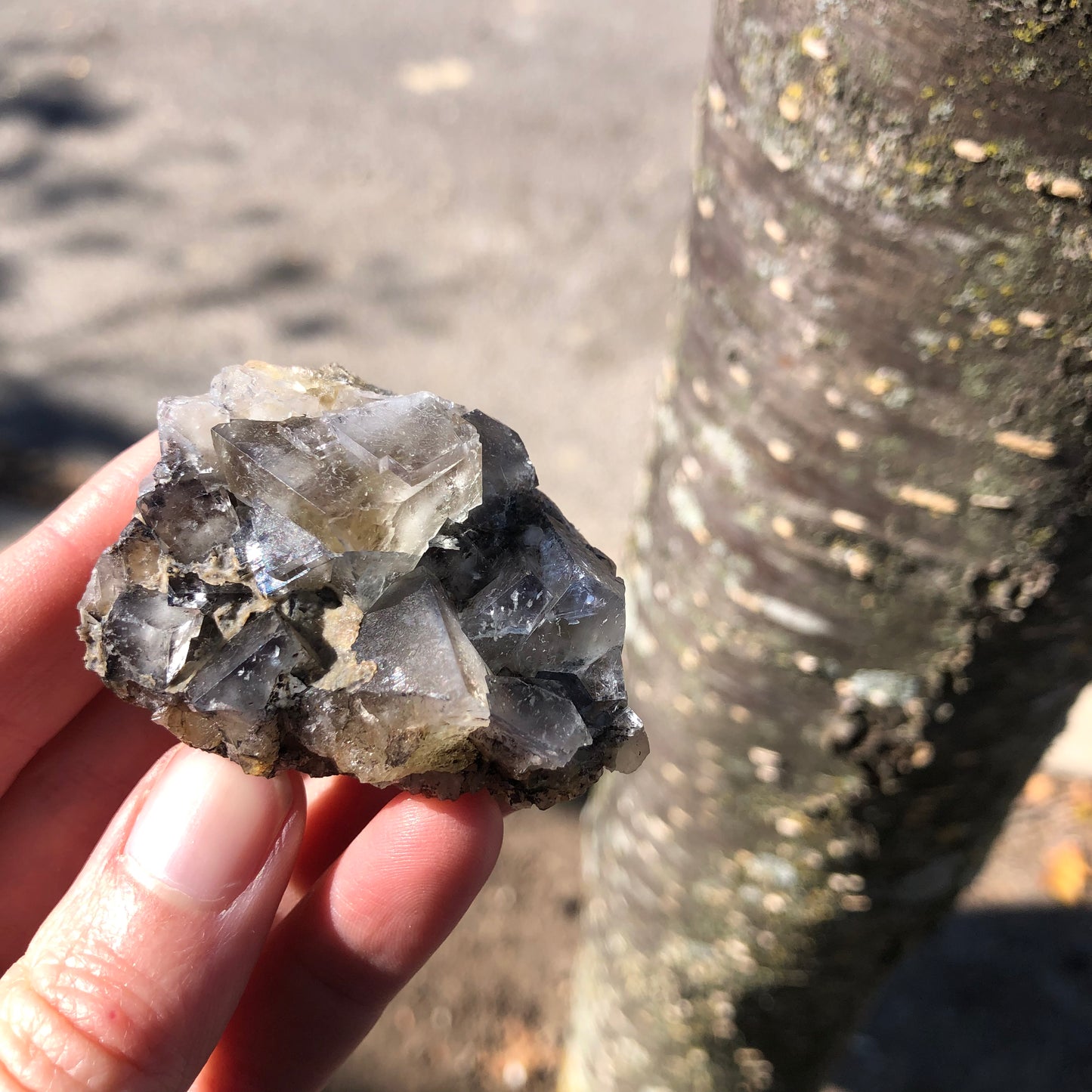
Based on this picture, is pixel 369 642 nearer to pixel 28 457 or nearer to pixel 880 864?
pixel 880 864

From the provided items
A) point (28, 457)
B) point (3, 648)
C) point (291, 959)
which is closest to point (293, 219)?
point (28, 457)

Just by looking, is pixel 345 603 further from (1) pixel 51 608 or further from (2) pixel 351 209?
(2) pixel 351 209

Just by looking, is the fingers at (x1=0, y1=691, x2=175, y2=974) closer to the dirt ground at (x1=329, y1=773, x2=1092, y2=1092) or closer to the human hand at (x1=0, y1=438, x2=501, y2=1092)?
the human hand at (x1=0, y1=438, x2=501, y2=1092)

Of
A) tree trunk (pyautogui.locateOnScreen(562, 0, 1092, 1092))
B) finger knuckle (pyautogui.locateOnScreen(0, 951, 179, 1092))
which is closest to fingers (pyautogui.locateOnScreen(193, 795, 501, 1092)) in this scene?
finger knuckle (pyautogui.locateOnScreen(0, 951, 179, 1092))

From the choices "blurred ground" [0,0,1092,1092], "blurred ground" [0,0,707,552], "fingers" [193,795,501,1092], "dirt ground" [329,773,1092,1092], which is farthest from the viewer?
"blurred ground" [0,0,707,552]

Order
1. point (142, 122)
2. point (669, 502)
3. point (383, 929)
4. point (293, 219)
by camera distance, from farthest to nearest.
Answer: point (142, 122), point (293, 219), point (669, 502), point (383, 929)

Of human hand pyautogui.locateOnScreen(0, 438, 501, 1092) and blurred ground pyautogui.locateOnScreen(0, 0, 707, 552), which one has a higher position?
human hand pyautogui.locateOnScreen(0, 438, 501, 1092)

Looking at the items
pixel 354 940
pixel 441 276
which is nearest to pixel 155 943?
pixel 354 940
